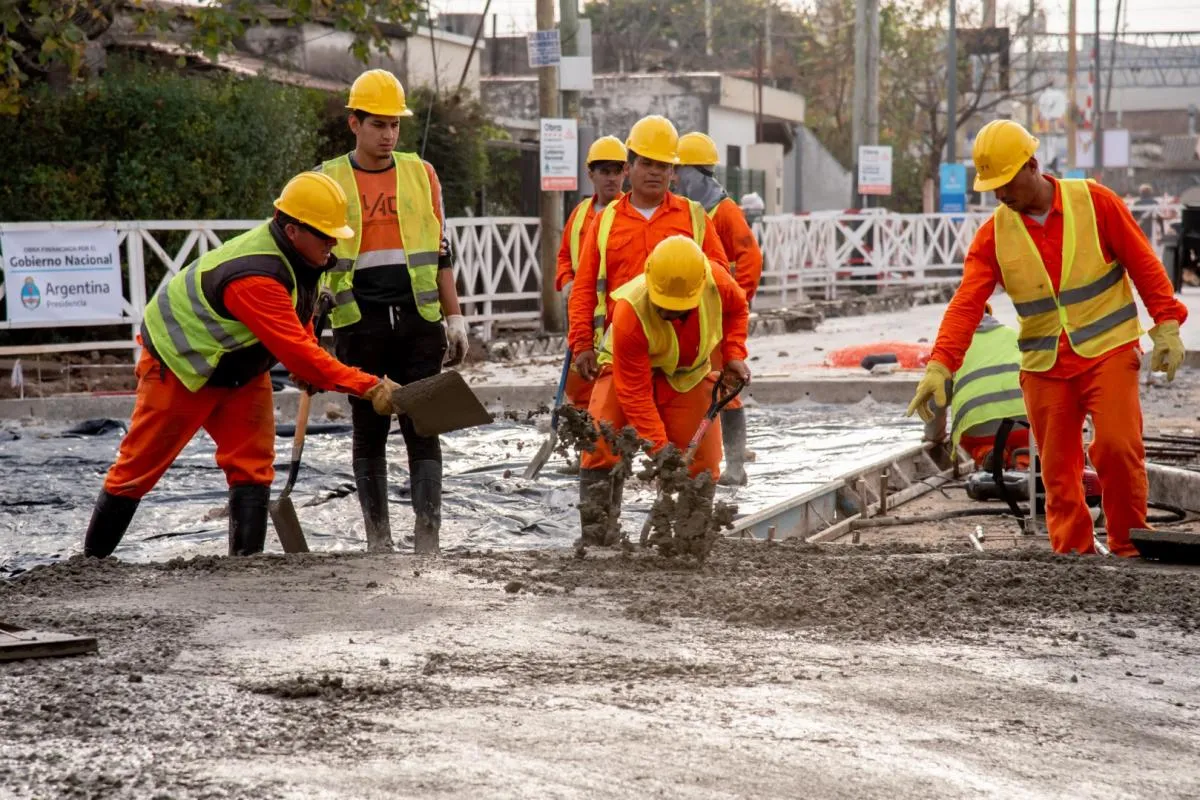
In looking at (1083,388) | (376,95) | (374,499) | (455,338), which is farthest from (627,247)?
(1083,388)

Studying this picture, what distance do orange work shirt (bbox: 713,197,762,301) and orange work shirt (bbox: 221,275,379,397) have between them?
3977 millimetres

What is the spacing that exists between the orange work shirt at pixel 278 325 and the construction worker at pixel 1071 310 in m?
2.22

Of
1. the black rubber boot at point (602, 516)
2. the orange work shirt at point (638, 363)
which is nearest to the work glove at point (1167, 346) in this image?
the orange work shirt at point (638, 363)

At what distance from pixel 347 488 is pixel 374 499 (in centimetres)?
193

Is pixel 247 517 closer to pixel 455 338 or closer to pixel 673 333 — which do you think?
pixel 455 338

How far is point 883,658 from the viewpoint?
17.5ft

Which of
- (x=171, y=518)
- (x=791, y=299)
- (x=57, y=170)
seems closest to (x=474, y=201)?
(x=57, y=170)

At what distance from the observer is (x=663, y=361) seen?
765 centimetres

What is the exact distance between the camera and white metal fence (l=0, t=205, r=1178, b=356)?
15.4m

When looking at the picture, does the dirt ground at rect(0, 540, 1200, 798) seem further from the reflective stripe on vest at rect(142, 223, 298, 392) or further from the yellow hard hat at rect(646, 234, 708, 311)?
the yellow hard hat at rect(646, 234, 708, 311)

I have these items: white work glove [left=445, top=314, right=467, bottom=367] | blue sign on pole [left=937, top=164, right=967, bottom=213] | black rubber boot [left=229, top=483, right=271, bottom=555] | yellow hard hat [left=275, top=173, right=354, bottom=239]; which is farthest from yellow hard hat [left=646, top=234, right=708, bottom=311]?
blue sign on pole [left=937, top=164, right=967, bottom=213]

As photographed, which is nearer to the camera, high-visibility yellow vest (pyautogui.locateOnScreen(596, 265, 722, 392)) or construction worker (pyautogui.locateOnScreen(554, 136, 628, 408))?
high-visibility yellow vest (pyautogui.locateOnScreen(596, 265, 722, 392))

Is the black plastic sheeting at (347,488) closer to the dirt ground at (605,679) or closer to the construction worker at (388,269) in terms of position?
the construction worker at (388,269)

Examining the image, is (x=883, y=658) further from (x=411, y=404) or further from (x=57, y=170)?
(x=57, y=170)
